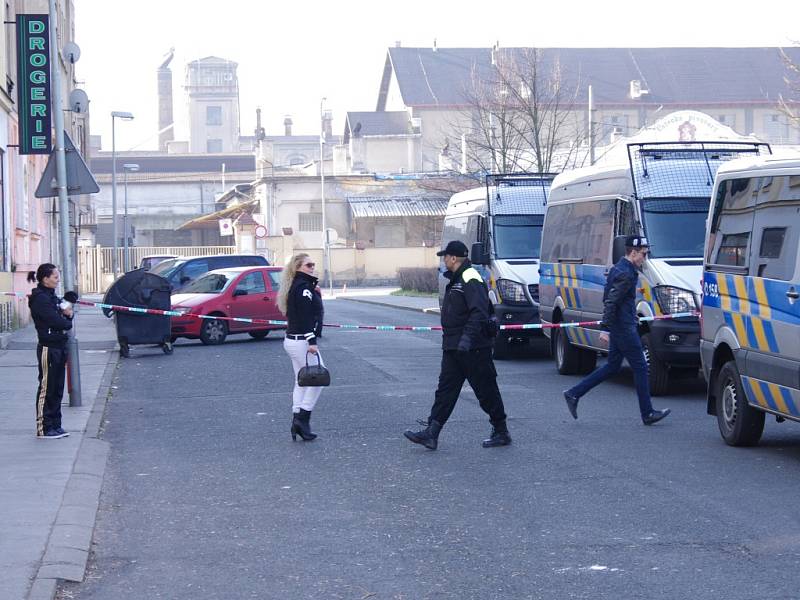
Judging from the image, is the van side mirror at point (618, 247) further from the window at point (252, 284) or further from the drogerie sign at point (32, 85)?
the drogerie sign at point (32, 85)

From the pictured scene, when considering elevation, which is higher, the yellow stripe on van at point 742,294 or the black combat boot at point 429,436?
the yellow stripe on van at point 742,294

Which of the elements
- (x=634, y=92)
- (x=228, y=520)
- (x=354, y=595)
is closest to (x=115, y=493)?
(x=228, y=520)

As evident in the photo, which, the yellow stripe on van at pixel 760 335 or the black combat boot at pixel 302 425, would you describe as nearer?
the yellow stripe on van at pixel 760 335

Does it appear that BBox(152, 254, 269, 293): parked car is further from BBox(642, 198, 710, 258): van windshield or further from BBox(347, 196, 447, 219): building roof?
BBox(347, 196, 447, 219): building roof

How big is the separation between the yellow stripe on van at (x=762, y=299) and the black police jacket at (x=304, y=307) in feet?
12.2

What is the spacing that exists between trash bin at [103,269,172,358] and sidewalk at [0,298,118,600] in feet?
16.7

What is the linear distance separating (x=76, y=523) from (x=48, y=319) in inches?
158

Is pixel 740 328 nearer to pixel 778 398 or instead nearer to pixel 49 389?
pixel 778 398

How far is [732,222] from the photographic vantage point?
34.3ft

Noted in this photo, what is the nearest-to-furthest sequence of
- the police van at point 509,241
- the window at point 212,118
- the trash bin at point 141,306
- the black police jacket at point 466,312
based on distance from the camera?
the black police jacket at point 466,312 → the police van at point 509,241 → the trash bin at point 141,306 → the window at point 212,118

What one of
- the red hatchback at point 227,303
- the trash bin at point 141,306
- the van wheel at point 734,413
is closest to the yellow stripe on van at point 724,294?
the van wheel at point 734,413

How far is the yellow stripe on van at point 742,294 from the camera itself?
9883 mm

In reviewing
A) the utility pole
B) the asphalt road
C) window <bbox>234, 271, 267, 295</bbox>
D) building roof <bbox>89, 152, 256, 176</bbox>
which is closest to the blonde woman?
the asphalt road

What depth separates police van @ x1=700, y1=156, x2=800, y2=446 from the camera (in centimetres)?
915
